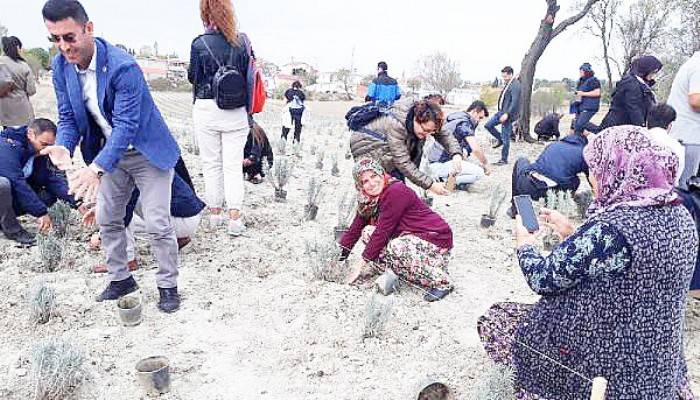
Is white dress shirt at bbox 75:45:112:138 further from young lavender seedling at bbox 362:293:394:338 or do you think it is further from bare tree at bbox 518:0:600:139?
bare tree at bbox 518:0:600:139

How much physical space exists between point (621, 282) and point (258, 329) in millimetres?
1861

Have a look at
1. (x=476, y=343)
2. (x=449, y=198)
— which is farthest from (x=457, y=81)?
(x=476, y=343)

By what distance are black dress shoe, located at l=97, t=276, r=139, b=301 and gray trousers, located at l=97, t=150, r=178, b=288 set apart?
130 millimetres

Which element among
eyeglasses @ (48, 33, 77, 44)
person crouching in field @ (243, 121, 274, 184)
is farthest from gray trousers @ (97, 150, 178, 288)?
person crouching in field @ (243, 121, 274, 184)

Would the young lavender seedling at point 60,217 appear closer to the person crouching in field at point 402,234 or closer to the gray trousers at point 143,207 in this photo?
the gray trousers at point 143,207

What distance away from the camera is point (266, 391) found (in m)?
2.41

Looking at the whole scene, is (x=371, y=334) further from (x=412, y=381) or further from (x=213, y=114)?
(x=213, y=114)

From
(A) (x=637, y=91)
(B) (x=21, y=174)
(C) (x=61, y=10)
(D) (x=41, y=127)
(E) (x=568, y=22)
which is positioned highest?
(E) (x=568, y=22)

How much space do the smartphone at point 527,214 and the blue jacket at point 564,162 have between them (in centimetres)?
292

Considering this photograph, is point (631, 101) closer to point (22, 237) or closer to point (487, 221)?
point (487, 221)

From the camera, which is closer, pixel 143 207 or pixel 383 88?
pixel 143 207

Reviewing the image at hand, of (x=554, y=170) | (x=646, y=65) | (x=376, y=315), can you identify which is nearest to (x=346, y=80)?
(x=646, y=65)

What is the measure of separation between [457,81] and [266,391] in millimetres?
50860

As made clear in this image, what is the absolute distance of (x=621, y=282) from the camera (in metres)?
1.82
